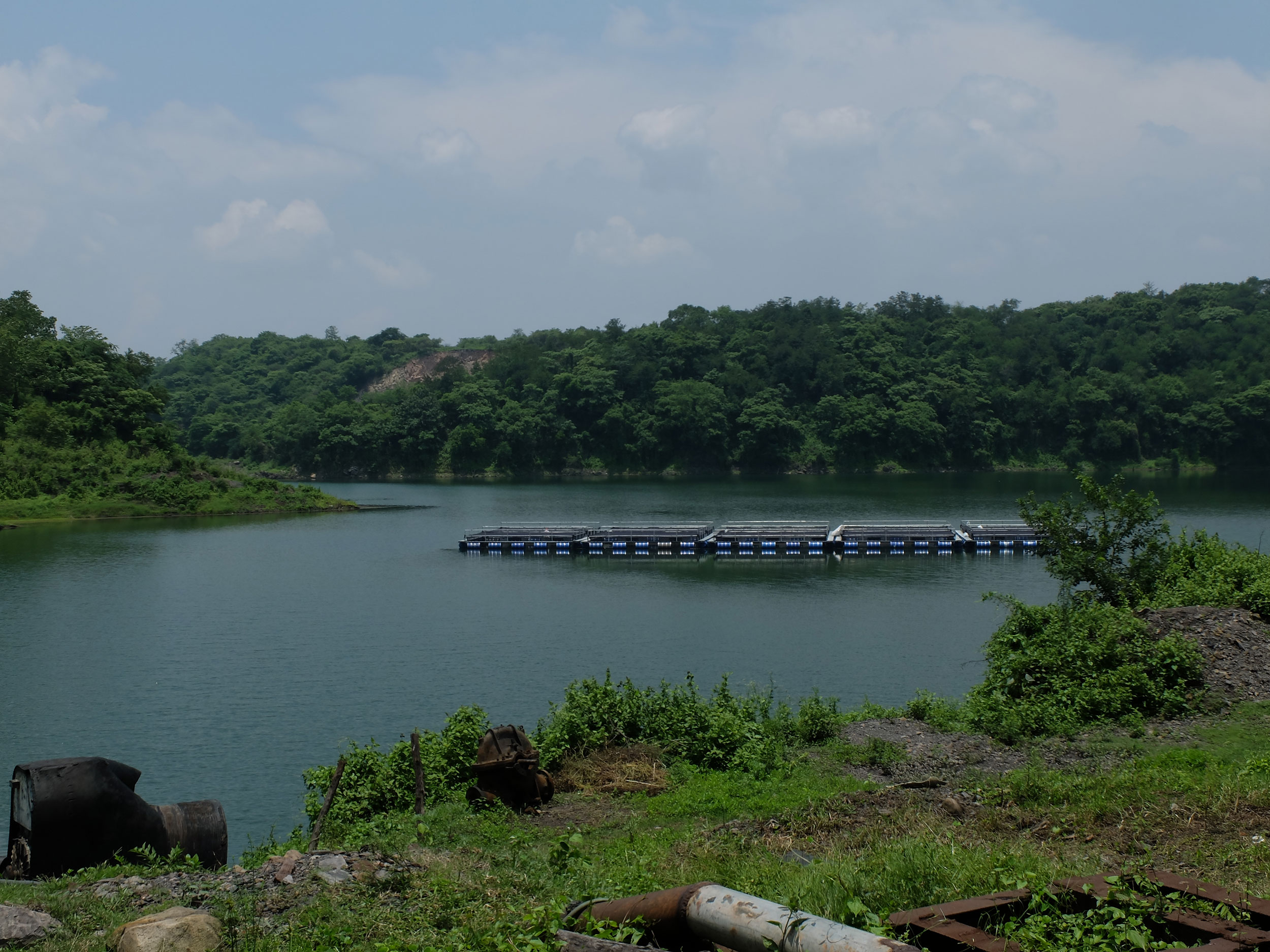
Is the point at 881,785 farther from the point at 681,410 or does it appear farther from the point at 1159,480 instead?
the point at 681,410

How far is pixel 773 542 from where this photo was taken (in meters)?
43.4

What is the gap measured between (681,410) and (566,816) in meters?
89.3

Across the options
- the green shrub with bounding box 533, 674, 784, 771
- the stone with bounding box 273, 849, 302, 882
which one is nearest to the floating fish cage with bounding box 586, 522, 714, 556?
the green shrub with bounding box 533, 674, 784, 771

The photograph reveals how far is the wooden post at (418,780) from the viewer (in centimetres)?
1037

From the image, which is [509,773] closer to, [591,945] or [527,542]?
[591,945]

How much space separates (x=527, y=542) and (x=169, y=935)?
40.1 meters

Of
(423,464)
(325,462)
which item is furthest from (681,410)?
(325,462)

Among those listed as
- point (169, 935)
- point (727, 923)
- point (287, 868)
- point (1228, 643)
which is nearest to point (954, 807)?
point (727, 923)

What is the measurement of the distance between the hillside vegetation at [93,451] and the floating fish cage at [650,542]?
26.4 metres

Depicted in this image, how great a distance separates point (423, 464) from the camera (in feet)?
338

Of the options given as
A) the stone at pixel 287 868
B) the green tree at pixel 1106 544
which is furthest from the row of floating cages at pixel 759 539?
the stone at pixel 287 868

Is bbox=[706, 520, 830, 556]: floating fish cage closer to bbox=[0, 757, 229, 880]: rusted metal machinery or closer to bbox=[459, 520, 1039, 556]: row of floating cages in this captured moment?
bbox=[459, 520, 1039, 556]: row of floating cages

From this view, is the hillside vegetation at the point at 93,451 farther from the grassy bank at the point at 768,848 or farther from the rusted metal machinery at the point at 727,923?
the rusted metal machinery at the point at 727,923

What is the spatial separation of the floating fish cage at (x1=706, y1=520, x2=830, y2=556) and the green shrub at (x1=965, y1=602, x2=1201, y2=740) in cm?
2776
